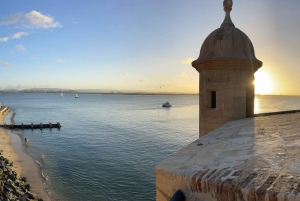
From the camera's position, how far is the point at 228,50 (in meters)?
7.02

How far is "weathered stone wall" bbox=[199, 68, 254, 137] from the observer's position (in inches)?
275

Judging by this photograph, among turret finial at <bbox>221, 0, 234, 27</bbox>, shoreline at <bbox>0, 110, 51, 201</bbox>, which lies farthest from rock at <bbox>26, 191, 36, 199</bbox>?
turret finial at <bbox>221, 0, 234, 27</bbox>

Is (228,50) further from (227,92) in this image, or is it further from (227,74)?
(227,92)

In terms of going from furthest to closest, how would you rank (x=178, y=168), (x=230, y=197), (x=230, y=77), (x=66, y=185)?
(x=66, y=185) → (x=230, y=77) → (x=178, y=168) → (x=230, y=197)

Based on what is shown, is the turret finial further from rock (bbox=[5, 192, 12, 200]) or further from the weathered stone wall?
rock (bbox=[5, 192, 12, 200])

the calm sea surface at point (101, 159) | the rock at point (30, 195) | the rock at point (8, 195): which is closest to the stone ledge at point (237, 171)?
the calm sea surface at point (101, 159)

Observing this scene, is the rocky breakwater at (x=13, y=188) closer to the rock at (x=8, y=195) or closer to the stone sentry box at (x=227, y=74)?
the rock at (x=8, y=195)

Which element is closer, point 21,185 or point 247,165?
point 247,165

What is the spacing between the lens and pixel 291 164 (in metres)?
2.52

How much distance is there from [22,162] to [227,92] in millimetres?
24903

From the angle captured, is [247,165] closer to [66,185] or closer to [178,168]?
[178,168]

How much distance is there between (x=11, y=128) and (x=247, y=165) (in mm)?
49740

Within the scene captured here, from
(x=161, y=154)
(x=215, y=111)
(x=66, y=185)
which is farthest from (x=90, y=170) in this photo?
(x=215, y=111)

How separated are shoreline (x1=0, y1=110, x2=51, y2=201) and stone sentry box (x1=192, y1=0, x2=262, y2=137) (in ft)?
48.4
